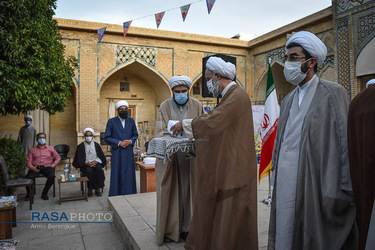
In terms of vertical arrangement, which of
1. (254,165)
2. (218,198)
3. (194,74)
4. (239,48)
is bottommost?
(218,198)

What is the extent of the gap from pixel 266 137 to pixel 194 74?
23.0 ft

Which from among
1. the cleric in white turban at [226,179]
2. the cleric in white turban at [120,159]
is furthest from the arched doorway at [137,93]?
the cleric in white turban at [226,179]

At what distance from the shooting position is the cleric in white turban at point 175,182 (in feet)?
7.61

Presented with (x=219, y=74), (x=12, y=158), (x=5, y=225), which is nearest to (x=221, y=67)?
(x=219, y=74)

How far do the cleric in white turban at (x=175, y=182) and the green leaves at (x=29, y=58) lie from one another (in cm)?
281

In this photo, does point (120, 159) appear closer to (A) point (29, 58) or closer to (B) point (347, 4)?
(A) point (29, 58)

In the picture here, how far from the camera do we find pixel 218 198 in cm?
175

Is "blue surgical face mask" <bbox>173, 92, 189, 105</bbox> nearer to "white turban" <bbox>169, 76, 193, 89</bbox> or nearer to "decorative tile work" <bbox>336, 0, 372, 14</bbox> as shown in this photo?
"white turban" <bbox>169, 76, 193, 89</bbox>

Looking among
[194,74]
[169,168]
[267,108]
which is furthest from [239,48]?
[169,168]

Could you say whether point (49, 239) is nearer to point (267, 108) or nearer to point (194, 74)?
point (267, 108)

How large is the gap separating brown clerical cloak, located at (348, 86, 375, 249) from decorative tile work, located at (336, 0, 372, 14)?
718 centimetres

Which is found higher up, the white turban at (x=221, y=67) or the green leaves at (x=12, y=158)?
the white turban at (x=221, y=67)

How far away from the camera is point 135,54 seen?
9.52 meters

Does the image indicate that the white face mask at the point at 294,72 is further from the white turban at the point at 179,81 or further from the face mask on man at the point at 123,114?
the face mask on man at the point at 123,114
